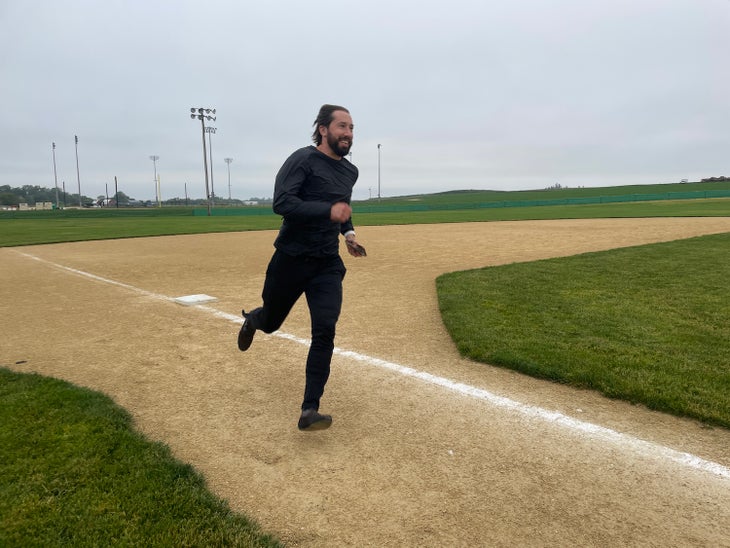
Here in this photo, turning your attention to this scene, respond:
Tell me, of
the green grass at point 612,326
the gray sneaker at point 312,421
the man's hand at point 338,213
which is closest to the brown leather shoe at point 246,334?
the gray sneaker at point 312,421

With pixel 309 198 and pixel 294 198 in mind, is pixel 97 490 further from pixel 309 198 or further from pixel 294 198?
pixel 309 198

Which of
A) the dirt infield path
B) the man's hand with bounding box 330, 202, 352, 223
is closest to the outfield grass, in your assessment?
the dirt infield path

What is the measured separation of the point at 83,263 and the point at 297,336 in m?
9.47

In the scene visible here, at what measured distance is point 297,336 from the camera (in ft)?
18.2

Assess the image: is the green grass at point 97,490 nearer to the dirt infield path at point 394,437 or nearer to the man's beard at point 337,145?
the dirt infield path at point 394,437

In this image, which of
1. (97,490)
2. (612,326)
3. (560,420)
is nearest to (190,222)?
(612,326)

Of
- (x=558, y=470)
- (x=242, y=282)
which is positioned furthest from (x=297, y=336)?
(x=242, y=282)

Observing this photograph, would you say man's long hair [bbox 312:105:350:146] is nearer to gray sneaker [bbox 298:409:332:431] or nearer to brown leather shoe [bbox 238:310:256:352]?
brown leather shoe [bbox 238:310:256:352]

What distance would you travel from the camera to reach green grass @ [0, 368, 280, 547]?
2.15m

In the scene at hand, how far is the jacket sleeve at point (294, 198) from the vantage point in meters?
2.92

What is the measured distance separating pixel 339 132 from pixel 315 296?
3.66 ft

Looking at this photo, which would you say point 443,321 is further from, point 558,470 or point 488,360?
point 558,470

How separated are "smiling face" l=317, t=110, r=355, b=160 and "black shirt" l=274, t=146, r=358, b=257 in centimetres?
8

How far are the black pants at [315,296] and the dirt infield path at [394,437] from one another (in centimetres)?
41
